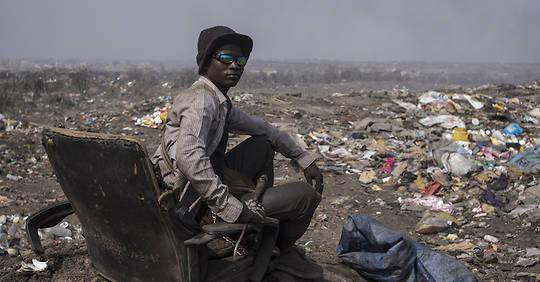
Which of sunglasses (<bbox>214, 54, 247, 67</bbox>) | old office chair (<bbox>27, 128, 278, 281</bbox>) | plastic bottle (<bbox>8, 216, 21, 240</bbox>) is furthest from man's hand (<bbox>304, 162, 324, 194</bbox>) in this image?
plastic bottle (<bbox>8, 216, 21, 240</bbox>)

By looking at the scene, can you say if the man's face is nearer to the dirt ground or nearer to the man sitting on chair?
the man sitting on chair

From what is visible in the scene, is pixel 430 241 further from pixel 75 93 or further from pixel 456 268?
pixel 75 93

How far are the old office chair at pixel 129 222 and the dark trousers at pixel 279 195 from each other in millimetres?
108

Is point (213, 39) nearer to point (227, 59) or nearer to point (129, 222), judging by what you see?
point (227, 59)

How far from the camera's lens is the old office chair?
1790 mm

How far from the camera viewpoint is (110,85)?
21672 millimetres

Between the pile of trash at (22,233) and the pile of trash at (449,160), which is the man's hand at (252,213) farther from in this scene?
the pile of trash at (22,233)

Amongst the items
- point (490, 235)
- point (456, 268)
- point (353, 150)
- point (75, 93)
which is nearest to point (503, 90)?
point (353, 150)

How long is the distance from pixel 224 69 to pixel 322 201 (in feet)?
14.4

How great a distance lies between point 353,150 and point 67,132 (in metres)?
7.18

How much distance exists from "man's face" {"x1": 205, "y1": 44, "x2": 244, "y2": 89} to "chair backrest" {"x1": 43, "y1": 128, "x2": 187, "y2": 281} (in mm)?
651

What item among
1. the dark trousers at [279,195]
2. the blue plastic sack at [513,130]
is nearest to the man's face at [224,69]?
the dark trousers at [279,195]

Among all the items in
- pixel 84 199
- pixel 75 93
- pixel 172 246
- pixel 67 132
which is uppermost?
pixel 67 132

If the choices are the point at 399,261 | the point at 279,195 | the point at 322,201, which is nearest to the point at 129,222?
the point at 279,195
